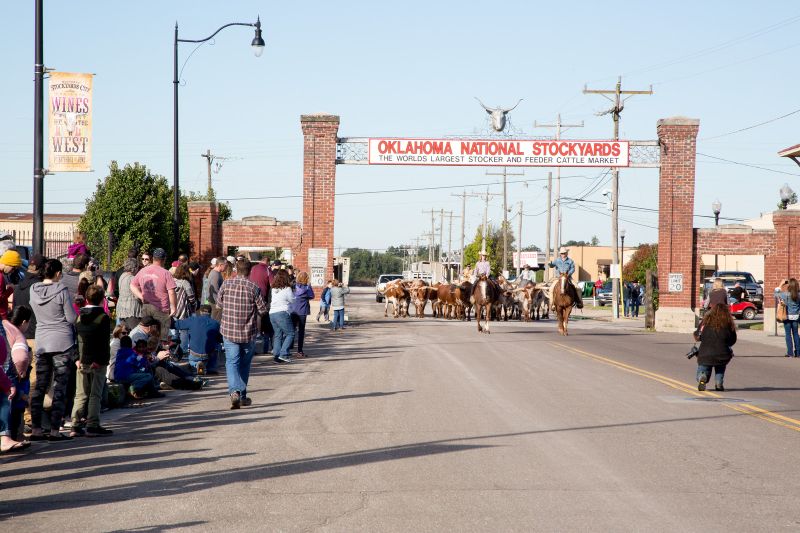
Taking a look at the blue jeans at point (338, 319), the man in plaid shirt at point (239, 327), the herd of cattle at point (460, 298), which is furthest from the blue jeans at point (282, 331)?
the herd of cattle at point (460, 298)

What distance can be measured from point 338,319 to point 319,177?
288 inches

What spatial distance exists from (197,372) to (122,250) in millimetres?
32542

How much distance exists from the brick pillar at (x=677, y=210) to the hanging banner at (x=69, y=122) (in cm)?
2647

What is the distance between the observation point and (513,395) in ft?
49.7

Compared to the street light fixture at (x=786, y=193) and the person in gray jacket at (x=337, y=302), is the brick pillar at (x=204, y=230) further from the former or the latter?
the street light fixture at (x=786, y=193)

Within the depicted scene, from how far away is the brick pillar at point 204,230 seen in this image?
41250 mm

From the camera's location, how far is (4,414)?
10070mm

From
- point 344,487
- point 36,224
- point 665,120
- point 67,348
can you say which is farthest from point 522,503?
point 665,120

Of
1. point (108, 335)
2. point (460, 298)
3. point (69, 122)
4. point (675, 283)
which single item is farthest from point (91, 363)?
point (460, 298)

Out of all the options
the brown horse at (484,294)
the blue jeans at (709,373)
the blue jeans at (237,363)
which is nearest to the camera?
the blue jeans at (237,363)

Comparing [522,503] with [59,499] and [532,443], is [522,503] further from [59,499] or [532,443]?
[59,499]

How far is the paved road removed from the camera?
24.9ft

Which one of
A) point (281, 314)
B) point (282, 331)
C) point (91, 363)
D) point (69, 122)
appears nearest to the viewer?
point (91, 363)

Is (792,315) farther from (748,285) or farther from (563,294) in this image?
(748,285)
